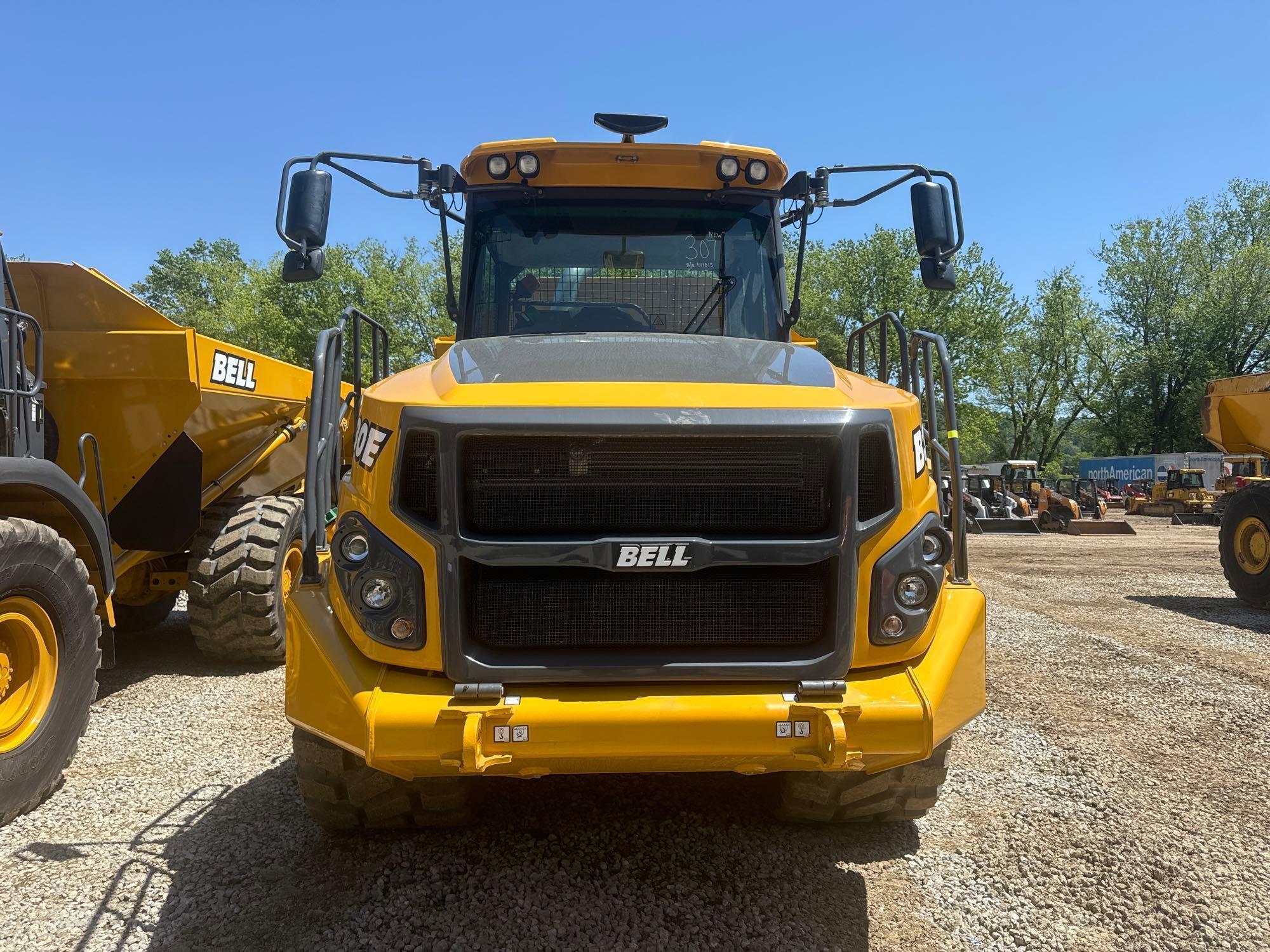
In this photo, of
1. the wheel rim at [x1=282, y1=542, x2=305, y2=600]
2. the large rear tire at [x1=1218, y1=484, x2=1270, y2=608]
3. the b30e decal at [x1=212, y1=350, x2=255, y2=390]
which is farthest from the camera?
the large rear tire at [x1=1218, y1=484, x2=1270, y2=608]

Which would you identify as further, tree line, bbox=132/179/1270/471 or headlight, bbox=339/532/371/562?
tree line, bbox=132/179/1270/471

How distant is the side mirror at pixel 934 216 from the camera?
3678 millimetres

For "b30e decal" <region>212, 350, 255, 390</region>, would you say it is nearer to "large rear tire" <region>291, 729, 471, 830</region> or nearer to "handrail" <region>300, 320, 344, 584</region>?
"handrail" <region>300, 320, 344, 584</region>

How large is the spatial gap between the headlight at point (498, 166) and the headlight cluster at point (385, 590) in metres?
Answer: 2.08

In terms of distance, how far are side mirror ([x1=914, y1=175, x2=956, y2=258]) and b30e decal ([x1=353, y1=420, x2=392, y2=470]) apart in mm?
2385

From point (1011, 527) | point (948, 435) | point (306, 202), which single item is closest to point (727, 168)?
point (948, 435)

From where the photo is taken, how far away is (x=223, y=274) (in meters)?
→ 56.8

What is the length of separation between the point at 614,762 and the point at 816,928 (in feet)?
2.98

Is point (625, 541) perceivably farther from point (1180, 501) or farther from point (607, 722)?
point (1180, 501)

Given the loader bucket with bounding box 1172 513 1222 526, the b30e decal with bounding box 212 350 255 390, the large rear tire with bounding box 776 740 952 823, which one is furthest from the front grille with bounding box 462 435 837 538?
the loader bucket with bounding box 1172 513 1222 526

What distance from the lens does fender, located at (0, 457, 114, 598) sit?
362cm

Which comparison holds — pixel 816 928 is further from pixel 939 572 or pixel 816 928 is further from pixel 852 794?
pixel 939 572

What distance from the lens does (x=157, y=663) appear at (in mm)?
6094

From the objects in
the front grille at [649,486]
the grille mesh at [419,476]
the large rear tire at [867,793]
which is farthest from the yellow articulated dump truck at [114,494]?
the large rear tire at [867,793]
